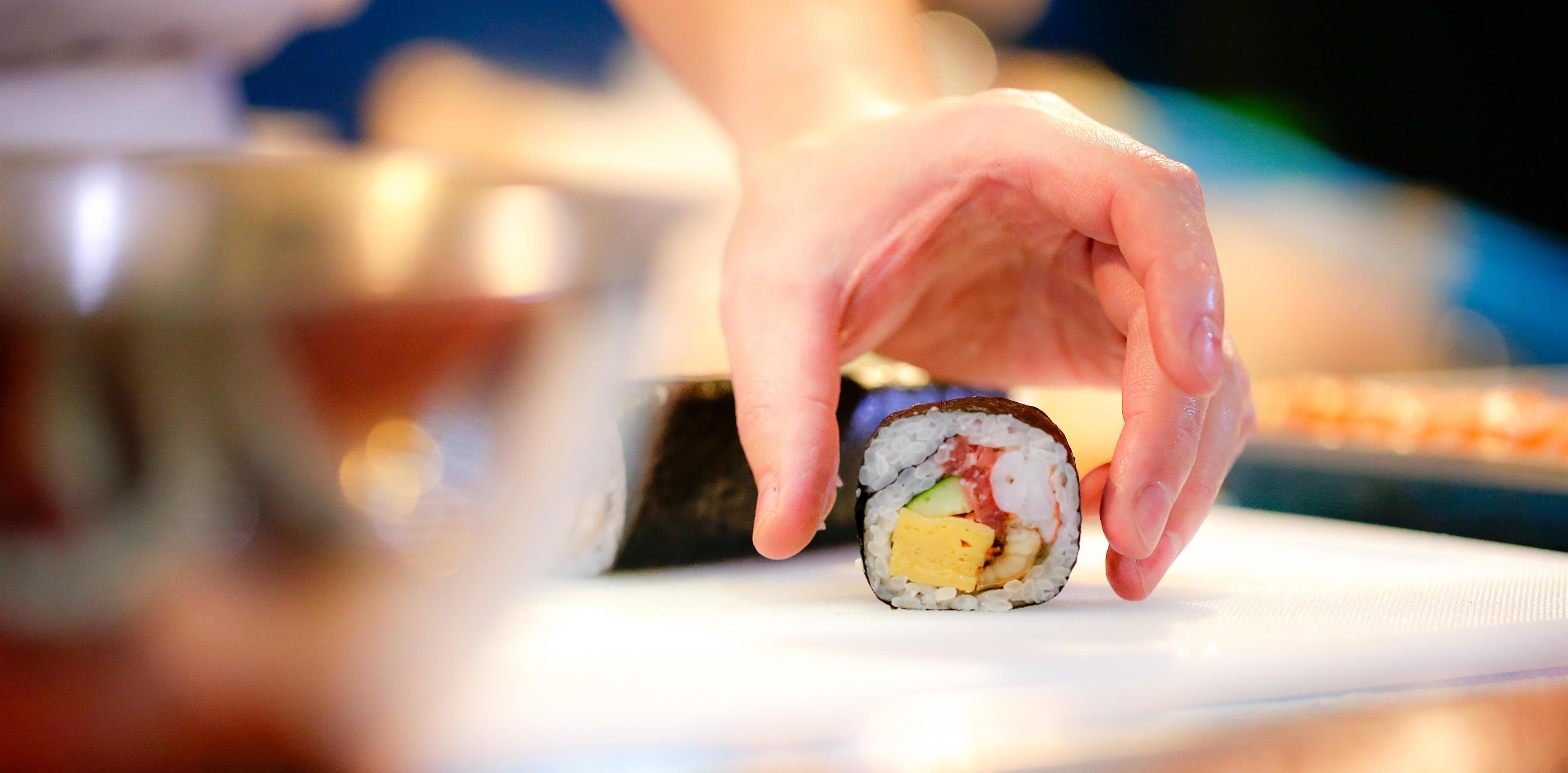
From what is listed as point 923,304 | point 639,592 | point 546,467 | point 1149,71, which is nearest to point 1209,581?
point 923,304

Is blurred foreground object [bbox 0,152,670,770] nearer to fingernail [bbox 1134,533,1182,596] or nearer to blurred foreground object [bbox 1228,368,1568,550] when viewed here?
fingernail [bbox 1134,533,1182,596]

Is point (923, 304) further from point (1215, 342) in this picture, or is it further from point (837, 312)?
point (1215, 342)

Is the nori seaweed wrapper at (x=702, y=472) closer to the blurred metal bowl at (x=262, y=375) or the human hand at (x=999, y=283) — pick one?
the human hand at (x=999, y=283)

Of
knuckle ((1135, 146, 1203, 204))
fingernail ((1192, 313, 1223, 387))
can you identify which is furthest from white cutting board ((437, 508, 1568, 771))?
knuckle ((1135, 146, 1203, 204))

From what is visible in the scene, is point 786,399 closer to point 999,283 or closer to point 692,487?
point 692,487

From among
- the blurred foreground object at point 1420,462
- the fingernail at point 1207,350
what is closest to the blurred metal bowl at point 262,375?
the fingernail at point 1207,350

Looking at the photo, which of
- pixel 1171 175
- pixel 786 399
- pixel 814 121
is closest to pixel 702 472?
pixel 786 399

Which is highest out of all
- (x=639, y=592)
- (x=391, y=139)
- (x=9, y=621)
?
(x=9, y=621)
